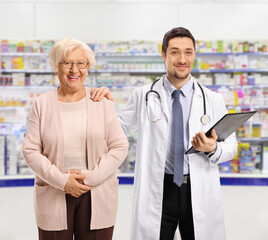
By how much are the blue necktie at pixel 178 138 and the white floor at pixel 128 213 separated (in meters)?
1.67

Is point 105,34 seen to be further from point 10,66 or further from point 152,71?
point 10,66

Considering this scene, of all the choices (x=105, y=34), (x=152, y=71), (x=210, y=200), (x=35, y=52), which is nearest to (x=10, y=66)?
(x=35, y=52)

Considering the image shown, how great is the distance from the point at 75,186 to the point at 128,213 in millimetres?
2123

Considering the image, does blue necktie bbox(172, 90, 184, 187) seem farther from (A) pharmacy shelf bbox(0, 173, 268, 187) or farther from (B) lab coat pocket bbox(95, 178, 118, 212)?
(A) pharmacy shelf bbox(0, 173, 268, 187)

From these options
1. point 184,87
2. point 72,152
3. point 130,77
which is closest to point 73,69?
point 72,152

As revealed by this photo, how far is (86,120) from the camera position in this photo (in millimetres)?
1544

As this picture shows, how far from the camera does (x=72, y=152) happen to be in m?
1.52

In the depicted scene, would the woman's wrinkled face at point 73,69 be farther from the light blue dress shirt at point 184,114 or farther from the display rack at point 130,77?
the display rack at point 130,77

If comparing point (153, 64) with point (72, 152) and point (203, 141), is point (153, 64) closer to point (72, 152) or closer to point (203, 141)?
Answer: point (203, 141)

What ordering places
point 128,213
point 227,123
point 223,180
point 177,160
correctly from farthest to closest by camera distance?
point 223,180, point 128,213, point 177,160, point 227,123

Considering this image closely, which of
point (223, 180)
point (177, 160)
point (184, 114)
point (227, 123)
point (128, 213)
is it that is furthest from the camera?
point (223, 180)

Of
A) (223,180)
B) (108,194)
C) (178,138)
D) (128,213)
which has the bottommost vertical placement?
(128,213)

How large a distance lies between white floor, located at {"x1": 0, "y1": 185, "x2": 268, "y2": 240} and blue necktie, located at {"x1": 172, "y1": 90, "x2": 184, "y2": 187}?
5.49ft

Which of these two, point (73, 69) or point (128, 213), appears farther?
point (128, 213)
